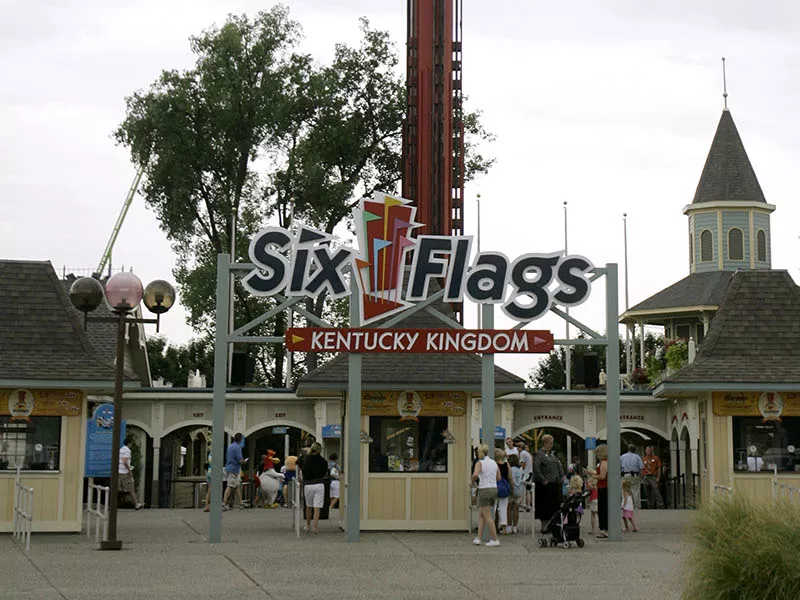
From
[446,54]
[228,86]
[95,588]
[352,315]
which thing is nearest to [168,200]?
[228,86]

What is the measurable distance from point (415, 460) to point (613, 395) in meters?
3.62

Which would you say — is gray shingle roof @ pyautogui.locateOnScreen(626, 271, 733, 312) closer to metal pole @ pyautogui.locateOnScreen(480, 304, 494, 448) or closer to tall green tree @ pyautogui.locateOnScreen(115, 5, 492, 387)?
tall green tree @ pyautogui.locateOnScreen(115, 5, 492, 387)

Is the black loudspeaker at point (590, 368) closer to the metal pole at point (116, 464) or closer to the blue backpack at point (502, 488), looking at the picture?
the blue backpack at point (502, 488)

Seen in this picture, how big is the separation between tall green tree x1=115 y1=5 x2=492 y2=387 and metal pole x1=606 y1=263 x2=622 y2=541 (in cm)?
2853

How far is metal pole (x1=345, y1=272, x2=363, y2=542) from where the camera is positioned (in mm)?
19875

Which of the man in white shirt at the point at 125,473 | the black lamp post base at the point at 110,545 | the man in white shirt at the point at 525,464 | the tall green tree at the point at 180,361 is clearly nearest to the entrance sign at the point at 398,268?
the black lamp post base at the point at 110,545

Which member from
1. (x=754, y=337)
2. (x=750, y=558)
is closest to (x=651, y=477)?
(x=754, y=337)

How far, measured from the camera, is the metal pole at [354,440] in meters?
19.9

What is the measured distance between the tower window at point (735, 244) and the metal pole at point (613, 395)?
1113 inches

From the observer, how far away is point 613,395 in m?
20.8

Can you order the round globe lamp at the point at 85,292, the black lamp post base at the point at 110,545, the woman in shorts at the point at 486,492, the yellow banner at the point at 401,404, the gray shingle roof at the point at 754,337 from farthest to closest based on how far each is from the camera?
1. the yellow banner at the point at 401,404
2. the gray shingle roof at the point at 754,337
3. the round globe lamp at the point at 85,292
4. the woman in shorts at the point at 486,492
5. the black lamp post base at the point at 110,545

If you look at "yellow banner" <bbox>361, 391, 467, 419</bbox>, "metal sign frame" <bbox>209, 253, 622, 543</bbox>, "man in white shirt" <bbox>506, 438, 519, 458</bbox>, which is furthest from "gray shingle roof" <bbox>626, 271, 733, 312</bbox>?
"metal sign frame" <bbox>209, 253, 622, 543</bbox>

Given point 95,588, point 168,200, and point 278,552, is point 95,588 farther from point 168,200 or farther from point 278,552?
point 168,200

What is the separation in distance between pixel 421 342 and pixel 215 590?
741 cm
